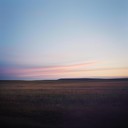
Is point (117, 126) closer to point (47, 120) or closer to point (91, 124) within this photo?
point (91, 124)

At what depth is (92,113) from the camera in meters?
4.77

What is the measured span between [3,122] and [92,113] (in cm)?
170

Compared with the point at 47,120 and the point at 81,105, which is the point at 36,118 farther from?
the point at 81,105

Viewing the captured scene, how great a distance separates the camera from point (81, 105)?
5.75 m

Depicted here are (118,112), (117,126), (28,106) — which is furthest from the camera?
(28,106)

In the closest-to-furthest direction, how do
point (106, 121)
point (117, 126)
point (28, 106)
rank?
1. point (117, 126)
2. point (106, 121)
3. point (28, 106)

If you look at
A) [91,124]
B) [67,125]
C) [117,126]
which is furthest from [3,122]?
[117,126]

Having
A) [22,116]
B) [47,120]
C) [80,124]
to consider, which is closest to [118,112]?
[80,124]

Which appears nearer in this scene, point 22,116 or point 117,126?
point 117,126

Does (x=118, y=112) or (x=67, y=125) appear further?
(x=118, y=112)

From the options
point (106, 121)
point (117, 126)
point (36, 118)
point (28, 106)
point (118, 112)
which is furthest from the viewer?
point (28, 106)

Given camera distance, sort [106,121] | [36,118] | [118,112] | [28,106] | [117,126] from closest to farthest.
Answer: [117,126] → [106,121] → [36,118] → [118,112] → [28,106]

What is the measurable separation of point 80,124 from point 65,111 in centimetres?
102

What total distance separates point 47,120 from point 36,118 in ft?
0.99
